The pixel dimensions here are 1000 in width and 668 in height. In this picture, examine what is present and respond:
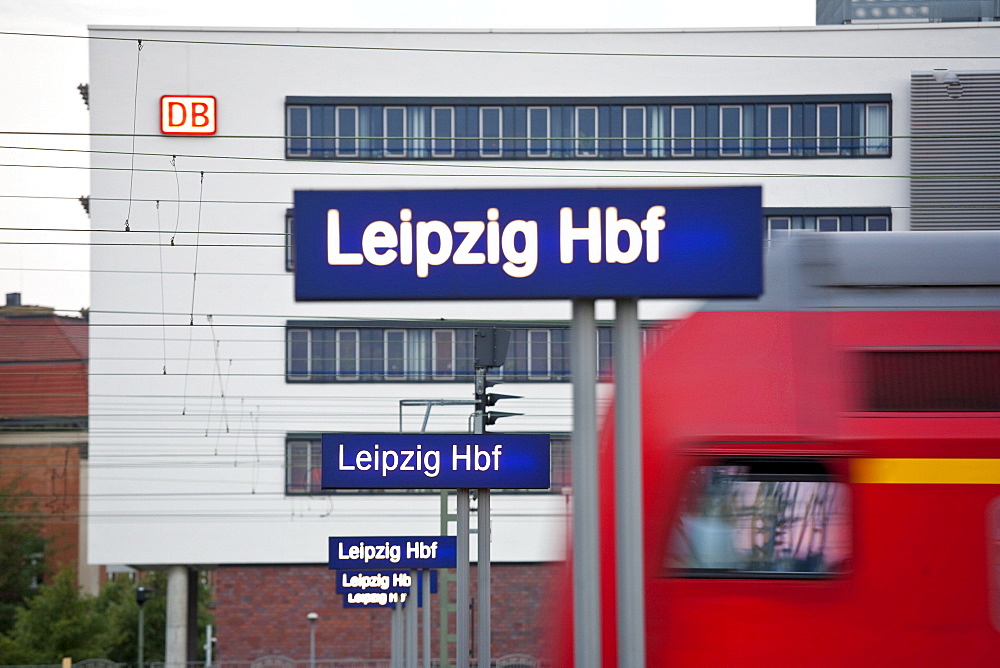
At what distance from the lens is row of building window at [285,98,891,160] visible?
41.0 metres

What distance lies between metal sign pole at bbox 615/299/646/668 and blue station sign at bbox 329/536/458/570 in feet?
38.7

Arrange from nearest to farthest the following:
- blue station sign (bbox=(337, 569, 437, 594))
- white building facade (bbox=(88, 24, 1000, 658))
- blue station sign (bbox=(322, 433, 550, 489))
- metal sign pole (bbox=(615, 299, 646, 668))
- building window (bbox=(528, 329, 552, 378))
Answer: metal sign pole (bbox=(615, 299, 646, 668))
blue station sign (bbox=(322, 433, 550, 489))
blue station sign (bbox=(337, 569, 437, 594))
white building facade (bbox=(88, 24, 1000, 658))
building window (bbox=(528, 329, 552, 378))

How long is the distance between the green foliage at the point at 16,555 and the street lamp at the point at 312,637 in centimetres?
1455

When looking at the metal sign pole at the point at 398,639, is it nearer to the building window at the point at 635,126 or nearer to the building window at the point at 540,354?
the building window at the point at 540,354

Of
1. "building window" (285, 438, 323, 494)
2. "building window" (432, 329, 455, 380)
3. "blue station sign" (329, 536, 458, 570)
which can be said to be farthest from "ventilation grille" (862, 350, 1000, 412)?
"building window" (285, 438, 323, 494)

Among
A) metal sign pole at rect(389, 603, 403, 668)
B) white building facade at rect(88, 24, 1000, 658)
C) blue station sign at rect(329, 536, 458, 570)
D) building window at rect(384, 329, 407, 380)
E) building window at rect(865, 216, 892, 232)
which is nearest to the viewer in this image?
blue station sign at rect(329, 536, 458, 570)

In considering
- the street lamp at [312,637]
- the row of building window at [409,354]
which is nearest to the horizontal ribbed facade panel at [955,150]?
the row of building window at [409,354]

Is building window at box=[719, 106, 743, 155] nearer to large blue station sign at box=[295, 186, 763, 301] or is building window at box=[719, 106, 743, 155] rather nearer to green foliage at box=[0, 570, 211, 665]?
green foliage at box=[0, 570, 211, 665]

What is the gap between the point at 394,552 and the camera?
18.1 meters

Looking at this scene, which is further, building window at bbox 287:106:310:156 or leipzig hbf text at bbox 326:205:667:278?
building window at bbox 287:106:310:156

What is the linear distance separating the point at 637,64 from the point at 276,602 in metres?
20.0

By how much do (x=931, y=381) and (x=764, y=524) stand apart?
4.12 feet

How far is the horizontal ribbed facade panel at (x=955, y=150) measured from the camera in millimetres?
40000

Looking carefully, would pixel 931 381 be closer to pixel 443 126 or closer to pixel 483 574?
pixel 483 574
